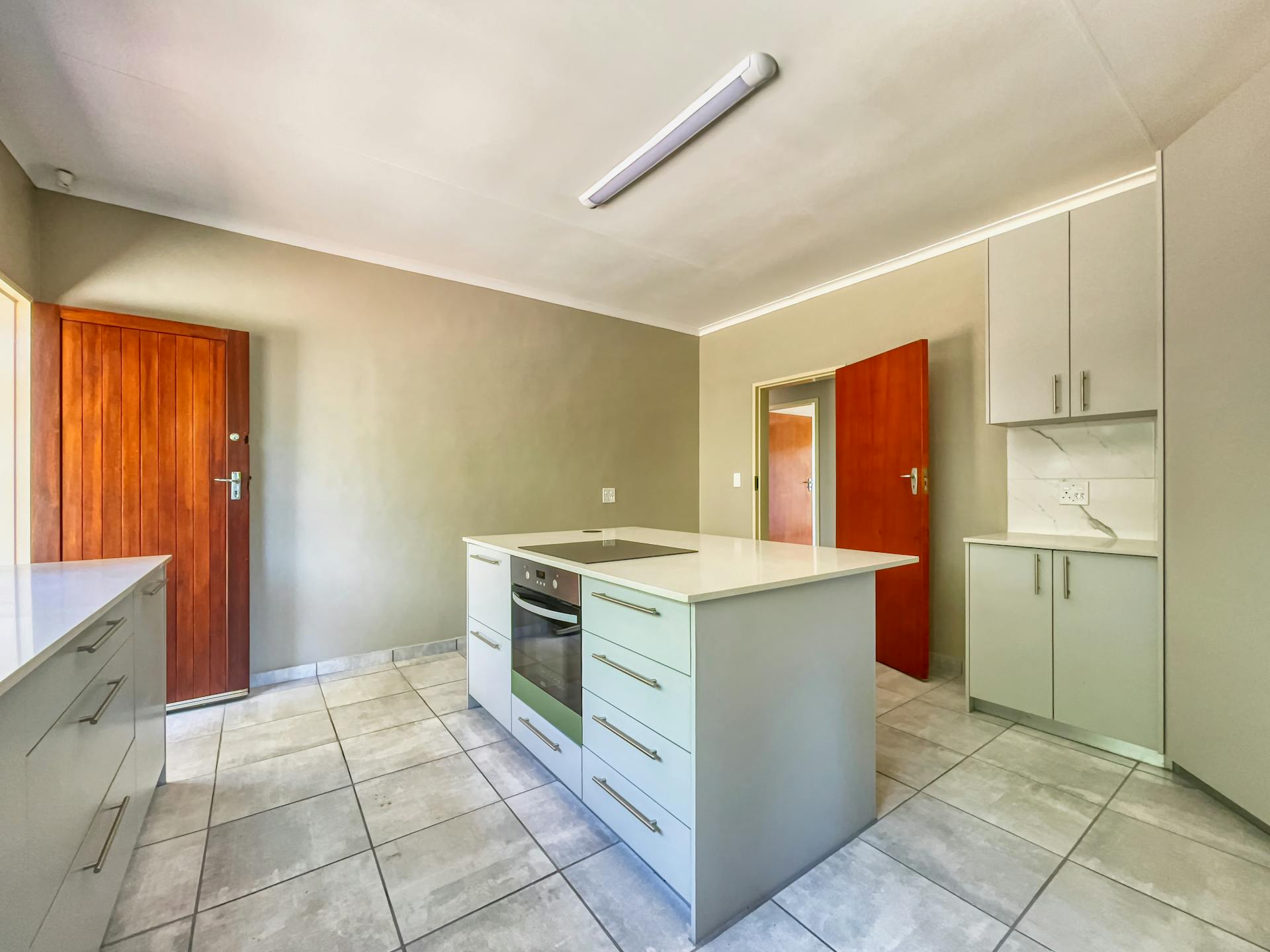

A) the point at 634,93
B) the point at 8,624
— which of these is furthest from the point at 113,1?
the point at 8,624

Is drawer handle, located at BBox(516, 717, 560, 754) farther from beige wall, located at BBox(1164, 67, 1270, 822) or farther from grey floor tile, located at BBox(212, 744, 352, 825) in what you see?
beige wall, located at BBox(1164, 67, 1270, 822)

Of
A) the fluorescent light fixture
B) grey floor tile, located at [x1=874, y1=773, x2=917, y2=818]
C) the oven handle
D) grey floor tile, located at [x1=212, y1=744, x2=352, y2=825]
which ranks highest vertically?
the fluorescent light fixture

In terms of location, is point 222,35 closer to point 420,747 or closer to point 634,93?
point 634,93

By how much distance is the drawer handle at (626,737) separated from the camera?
4.60 feet

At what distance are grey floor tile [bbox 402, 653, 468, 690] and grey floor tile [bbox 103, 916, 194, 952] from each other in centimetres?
158

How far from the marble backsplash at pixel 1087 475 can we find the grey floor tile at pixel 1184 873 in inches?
55.4

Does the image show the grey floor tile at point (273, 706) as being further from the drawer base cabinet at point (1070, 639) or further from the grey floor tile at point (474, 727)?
the drawer base cabinet at point (1070, 639)

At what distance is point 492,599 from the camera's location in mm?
2328

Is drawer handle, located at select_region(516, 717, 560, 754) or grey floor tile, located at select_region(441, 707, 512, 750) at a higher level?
drawer handle, located at select_region(516, 717, 560, 754)

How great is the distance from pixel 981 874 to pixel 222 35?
3.41 metres

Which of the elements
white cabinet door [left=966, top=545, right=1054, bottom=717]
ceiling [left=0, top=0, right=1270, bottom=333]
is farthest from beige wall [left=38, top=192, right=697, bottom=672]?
white cabinet door [left=966, top=545, right=1054, bottom=717]

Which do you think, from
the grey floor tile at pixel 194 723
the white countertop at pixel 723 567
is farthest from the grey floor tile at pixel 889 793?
the grey floor tile at pixel 194 723

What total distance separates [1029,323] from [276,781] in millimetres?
3814

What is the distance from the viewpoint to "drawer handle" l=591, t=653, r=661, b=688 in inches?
55.0
